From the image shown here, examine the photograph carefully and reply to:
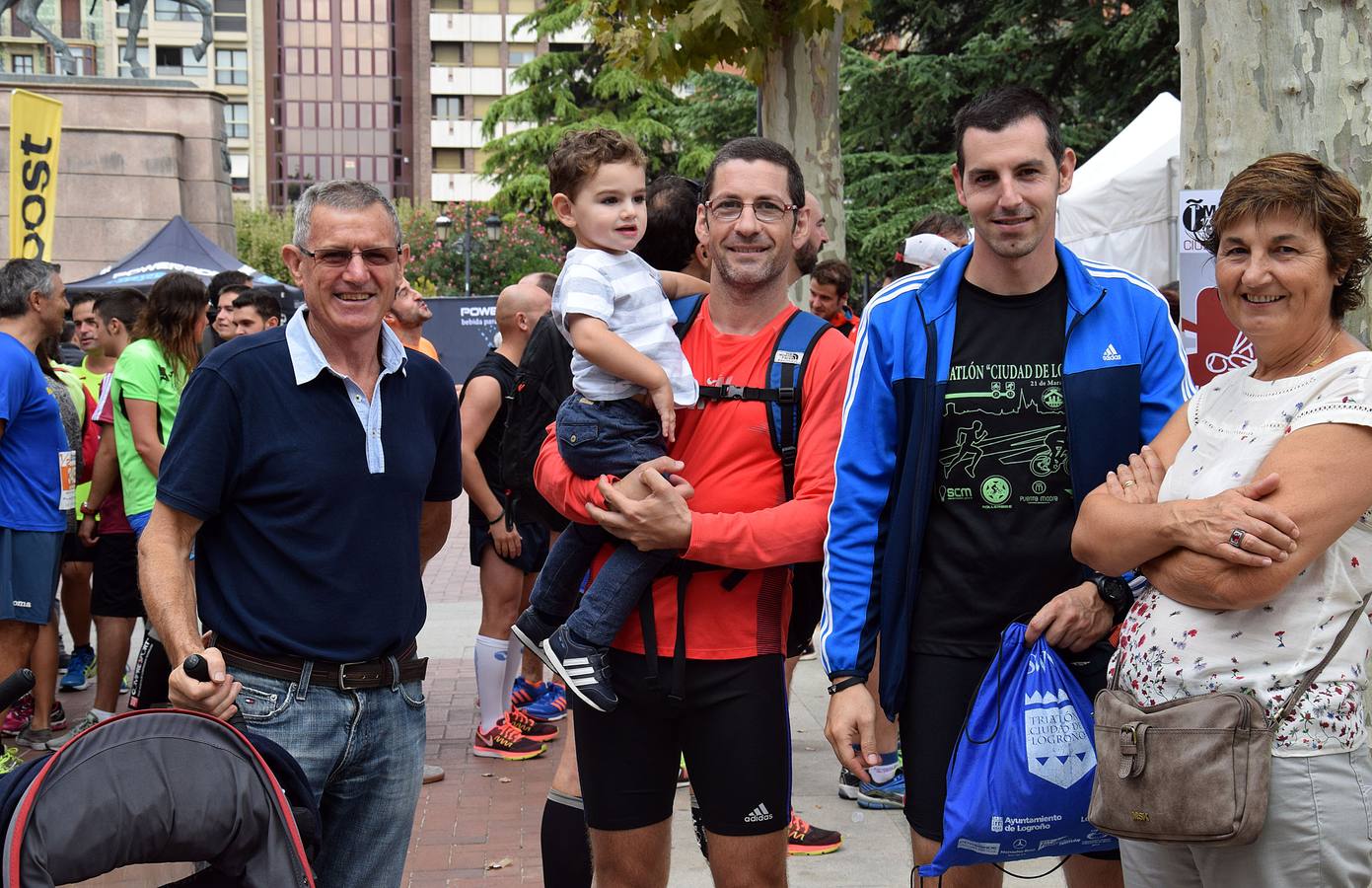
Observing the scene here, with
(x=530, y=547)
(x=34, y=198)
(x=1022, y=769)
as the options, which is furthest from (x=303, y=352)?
(x=34, y=198)

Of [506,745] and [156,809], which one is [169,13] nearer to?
[506,745]

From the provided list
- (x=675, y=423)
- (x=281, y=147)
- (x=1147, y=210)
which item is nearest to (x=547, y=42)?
(x=281, y=147)

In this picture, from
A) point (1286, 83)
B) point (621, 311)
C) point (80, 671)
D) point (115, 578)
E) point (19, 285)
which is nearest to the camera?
point (621, 311)

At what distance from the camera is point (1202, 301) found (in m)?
4.58

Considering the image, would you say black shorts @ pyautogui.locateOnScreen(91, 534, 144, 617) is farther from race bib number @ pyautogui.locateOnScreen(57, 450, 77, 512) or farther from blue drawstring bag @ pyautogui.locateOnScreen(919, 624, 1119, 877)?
blue drawstring bag @ pyautogui.locateOnScreen(919, 624, 1119, 877)

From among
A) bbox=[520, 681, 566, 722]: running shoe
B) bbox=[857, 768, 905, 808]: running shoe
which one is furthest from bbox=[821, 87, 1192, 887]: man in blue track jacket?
bbox=[520, 681, 566, 722]: running shoe

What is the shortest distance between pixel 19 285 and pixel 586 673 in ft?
15.1

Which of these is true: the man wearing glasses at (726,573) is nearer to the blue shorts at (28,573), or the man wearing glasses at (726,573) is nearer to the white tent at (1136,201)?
the blue shorts at (28,573)

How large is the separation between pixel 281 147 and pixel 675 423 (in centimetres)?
11825

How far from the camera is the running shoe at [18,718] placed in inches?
287

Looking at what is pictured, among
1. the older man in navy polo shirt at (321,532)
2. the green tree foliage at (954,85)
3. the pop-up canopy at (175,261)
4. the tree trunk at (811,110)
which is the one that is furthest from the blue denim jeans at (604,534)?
the green tree foliage at (954,85)

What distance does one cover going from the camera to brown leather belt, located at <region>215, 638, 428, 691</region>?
3.12 m

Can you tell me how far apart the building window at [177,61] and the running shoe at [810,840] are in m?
105

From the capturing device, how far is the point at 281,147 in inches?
4500
